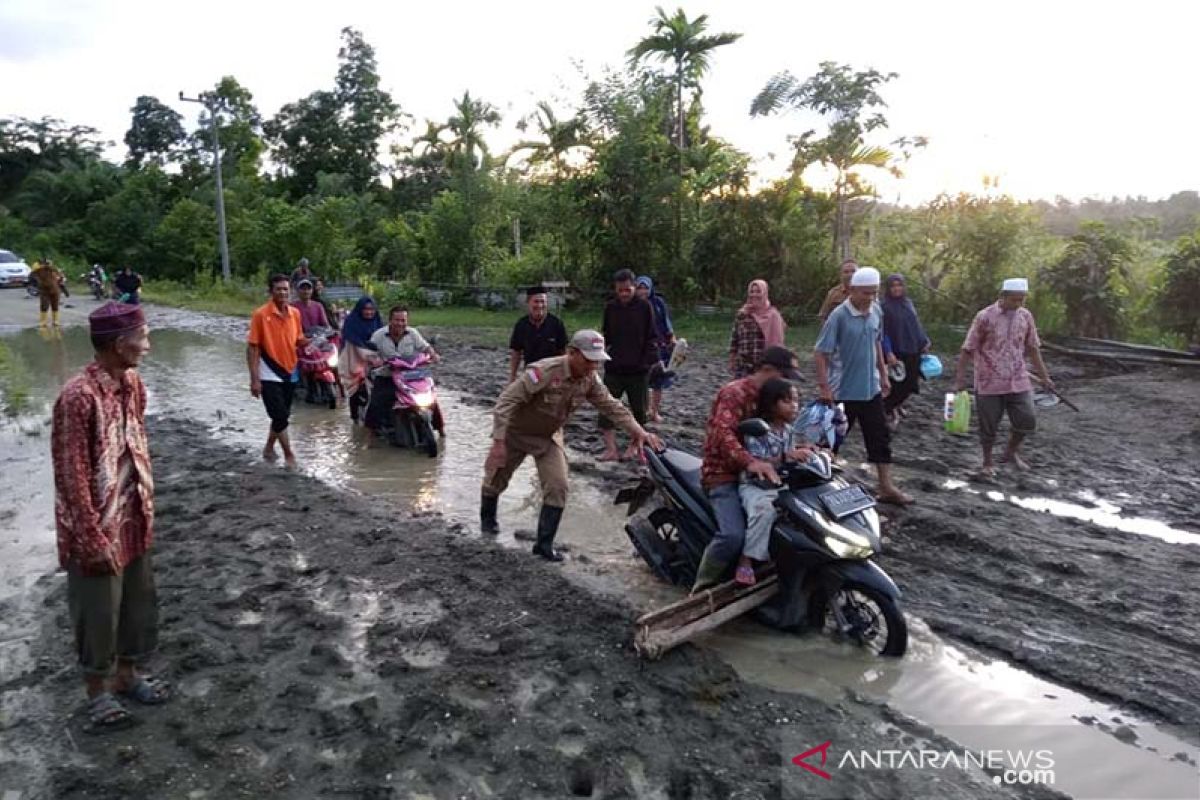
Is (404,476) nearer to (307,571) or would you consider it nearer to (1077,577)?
(307,571)

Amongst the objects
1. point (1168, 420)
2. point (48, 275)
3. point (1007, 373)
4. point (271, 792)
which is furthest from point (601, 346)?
point (48, 275)

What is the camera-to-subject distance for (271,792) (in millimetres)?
3256

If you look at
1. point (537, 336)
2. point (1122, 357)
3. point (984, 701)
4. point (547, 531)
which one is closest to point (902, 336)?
point (537, 336)

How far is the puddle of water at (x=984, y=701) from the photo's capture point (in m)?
3.49

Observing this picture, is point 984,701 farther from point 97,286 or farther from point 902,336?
point 97,286

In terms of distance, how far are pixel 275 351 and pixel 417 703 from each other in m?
4.69

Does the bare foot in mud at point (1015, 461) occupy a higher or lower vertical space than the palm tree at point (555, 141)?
lower

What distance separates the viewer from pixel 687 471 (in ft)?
16.7

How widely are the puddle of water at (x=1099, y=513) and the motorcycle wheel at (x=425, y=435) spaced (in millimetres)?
4823

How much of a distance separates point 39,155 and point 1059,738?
64.5m

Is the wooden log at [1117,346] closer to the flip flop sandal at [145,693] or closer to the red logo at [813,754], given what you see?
the red logo at [813,754]

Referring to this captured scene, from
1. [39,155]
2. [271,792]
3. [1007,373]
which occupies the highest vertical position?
[39,155]

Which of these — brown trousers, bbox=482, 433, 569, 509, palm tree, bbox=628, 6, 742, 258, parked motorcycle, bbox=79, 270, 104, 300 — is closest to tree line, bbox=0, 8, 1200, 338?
palm tree, bbox=628, 6, 742, 258

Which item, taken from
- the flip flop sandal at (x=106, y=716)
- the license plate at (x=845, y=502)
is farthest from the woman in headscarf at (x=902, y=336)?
the flip flop sandal at (x=106, y=716)
